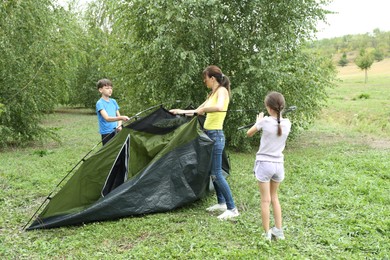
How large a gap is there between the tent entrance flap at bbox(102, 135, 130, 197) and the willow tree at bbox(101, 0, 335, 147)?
3.90 meters

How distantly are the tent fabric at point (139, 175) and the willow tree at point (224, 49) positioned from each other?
375 cm

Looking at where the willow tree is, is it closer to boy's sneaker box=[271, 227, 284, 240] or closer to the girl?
the girl

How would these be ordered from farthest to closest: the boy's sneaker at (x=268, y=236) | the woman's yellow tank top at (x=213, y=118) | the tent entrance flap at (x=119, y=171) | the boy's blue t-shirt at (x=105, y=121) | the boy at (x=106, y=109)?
1. the boy's blue t-shirt at (x=105, y=121)
2. the boy at (x=106, y=109)
3. the tent entrance flap at (x=119, y=171)
4. the woman's yellow tank top at (x=213, y=118)
5. the boy's sneaker at (x=268, y=236)

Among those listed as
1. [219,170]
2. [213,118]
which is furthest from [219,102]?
[219,170]

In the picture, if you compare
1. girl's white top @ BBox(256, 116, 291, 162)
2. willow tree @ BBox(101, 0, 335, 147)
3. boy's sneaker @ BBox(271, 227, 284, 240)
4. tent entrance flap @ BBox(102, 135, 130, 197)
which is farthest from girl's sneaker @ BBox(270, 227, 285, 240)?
willow tree @ BBox(101, 0, 335, 147)

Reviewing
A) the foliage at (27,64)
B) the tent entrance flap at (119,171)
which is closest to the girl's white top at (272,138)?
the tent entrance flap at (119,171)

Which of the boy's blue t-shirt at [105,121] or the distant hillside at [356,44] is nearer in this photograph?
the boy's blue t-shirt at [105,121]

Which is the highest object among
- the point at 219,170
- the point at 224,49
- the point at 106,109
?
the point at 224,49

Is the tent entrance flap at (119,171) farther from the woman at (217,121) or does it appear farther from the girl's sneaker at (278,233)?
the girl's sneaker at (278,233)

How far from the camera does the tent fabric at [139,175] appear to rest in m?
4.44

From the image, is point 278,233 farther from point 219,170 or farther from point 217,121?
point 217,121

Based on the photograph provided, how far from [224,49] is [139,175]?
216 inches

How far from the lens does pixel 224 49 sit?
933 cm

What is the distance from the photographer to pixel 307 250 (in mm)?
3736
